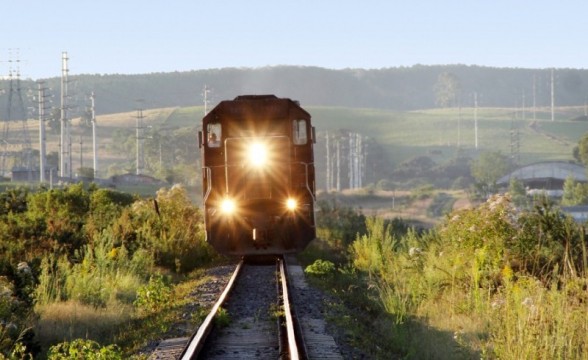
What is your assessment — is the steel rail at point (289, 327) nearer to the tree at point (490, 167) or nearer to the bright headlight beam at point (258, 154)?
the bright headlight beam at point (258, 154)

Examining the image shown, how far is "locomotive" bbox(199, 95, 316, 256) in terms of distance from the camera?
22.5m

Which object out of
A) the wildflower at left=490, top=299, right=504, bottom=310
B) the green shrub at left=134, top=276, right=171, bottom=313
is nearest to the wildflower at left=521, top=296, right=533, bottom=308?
the wildflower at left=490, top=299, right=504, bottom=310

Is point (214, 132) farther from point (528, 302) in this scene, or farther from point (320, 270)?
point (528, 302)

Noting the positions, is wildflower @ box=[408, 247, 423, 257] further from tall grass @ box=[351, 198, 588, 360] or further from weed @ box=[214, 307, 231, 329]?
weed @ box=[214, 307, 231, 329]

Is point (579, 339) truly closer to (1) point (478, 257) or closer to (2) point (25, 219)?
(1) point (478, 257)

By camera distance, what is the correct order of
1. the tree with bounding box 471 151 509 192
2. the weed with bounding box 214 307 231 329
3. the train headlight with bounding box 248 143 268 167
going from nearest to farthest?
the weed with bounding box 214 307 231 329
the train headlight with bounding box 248 143 268 167
the tree with bounding box 471 151 509 192

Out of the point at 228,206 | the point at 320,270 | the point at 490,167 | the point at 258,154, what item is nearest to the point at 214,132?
the point at 258,154

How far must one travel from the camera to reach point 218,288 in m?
17.8

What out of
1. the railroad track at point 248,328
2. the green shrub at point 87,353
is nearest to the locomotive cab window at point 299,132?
the railroad track at point 248,328

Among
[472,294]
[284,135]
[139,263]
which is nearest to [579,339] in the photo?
[472,294]

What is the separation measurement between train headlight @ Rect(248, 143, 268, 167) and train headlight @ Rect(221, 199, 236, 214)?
1.10m

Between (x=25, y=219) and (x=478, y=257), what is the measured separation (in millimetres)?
11684

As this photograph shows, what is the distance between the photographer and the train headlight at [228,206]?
22.6 m

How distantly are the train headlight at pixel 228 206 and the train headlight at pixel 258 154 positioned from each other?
3.60 feet
